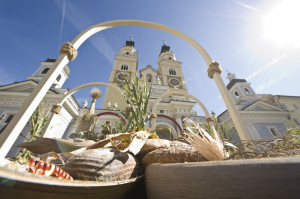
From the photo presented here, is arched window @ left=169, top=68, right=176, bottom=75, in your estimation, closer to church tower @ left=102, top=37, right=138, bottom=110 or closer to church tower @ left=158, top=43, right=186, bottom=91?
church tower @ left=158, top=43, right=186, bottom=91

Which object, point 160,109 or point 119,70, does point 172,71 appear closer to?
point 119,70

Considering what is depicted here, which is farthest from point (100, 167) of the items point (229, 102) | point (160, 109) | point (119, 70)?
point (119, 70)

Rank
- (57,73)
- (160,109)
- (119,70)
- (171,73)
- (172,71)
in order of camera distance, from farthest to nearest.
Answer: (172,71) < (171,73) < (119,70) < (160,109) < (57,73)

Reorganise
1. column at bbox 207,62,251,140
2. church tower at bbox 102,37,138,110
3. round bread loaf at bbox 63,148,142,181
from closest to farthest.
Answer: round bread loaf at bbox 63,148,142,181, column at bbox 207,62,251,140, church tower at bbox 102,37,138,110

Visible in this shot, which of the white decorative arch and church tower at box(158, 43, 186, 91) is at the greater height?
church tower at box(158, 43, 186, 91)

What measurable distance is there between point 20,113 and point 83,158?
1493 mm

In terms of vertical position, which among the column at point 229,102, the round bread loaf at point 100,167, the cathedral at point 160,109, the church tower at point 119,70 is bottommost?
the round bread loaf at point 100,167

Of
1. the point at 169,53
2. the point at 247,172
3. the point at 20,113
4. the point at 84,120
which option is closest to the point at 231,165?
the point at 247,172

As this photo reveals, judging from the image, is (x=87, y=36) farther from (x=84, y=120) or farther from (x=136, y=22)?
(x=84, y=120)

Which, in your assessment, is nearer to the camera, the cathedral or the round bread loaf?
the round bread loaf

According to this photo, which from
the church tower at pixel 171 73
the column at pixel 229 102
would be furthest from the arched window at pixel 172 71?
the column at pixel 229 102

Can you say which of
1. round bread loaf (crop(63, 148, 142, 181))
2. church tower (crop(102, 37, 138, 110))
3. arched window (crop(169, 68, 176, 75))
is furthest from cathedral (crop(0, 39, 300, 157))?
round bread loaf (crop(63, 148, 142, 181))

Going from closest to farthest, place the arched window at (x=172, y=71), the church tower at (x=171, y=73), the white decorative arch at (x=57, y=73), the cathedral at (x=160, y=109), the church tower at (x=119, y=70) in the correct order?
the white decorative arch at (x=57, y=73) → the cathedral at (x=160, y=109) → the church tower at (x=119, y=70) → the church tower at (x=171, y=73) → the arched window at (x=172, y=71)

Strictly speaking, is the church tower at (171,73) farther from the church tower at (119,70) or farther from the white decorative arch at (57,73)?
the white decorative arch at (57,73)
